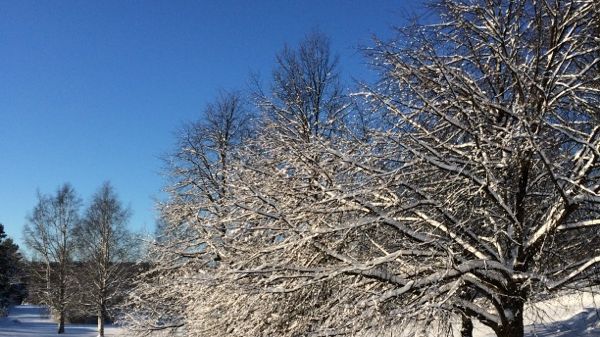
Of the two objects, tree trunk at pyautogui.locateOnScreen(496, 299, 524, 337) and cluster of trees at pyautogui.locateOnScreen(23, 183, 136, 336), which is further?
cluster of trees at pyautogui.locateOnScreen(23, 183, 136, 336)

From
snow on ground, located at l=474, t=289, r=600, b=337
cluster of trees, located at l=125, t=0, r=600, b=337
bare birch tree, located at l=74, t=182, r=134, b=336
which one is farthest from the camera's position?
bare birch tree, located at l=74, t=182, r=134, b=336

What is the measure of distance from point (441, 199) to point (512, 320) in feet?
4.91

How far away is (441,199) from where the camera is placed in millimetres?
6148

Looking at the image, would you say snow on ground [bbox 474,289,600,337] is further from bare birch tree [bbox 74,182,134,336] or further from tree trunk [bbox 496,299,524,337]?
bare birch tree [bbox 74,182,134,336]

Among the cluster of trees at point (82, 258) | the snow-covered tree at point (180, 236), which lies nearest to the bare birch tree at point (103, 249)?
the cluster of trees at point (82, 258)

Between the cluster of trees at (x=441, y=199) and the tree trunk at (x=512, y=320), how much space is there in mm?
14

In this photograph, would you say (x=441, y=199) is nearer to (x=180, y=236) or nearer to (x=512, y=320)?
(x=512, y=320)

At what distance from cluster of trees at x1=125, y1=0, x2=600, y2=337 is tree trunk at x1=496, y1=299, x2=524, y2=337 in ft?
0.05

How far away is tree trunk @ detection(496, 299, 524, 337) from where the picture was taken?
5.93 m

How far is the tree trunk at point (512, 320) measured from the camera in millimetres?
5926

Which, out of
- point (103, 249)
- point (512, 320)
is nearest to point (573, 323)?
point (512, 320)

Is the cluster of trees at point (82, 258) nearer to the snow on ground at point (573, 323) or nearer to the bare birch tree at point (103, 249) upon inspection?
the bare birch tree at point (103, 249)

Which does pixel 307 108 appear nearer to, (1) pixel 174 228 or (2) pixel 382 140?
(1) pixel 174 228

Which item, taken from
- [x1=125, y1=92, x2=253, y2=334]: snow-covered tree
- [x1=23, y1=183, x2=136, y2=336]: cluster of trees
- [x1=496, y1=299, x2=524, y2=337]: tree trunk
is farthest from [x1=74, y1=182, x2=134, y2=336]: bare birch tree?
[x1=496, y1=299, x2=524, y2=337]: tree trunk
